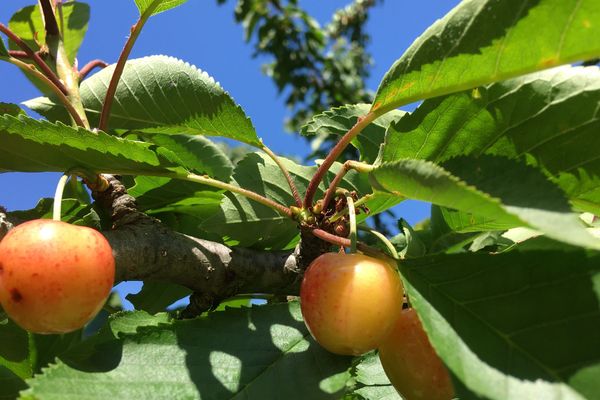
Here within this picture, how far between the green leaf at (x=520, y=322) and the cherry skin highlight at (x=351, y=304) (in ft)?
0.17

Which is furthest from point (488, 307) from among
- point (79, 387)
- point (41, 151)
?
point (41, 151)

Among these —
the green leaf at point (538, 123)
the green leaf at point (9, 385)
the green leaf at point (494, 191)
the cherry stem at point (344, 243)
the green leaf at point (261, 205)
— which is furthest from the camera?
the green leaf at point (261, 205)

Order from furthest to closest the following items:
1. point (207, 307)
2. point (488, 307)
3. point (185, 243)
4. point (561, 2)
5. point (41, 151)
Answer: point (207, 307), point (185, 243), point (41, 151), point (488, 307), point (561, 2)

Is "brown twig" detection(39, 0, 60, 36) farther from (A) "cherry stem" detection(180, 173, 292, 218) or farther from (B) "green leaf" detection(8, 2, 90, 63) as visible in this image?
(A) "cherry stem" detection(180, 173, 292, 218)

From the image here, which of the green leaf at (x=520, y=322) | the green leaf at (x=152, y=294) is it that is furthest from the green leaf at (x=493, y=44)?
the green leaf at (x=152, y=294)

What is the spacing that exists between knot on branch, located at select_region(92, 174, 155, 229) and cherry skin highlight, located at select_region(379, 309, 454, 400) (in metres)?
0.63

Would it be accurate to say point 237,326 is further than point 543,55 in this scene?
Yes

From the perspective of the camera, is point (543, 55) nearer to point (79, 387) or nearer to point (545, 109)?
point (545, 109)

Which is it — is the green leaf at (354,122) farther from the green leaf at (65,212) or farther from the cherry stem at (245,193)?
the green leaf at (65,212)

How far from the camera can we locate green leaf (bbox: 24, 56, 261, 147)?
143 centimetres

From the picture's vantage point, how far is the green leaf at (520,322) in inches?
34.4

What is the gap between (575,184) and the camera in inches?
44.6

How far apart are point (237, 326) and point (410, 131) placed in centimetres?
51

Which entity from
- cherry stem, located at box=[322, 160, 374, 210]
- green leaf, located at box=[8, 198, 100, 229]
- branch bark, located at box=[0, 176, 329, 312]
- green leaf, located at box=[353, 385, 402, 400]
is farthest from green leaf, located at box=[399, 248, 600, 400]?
green leaf, located at box=[8, 198, 100, 229]
